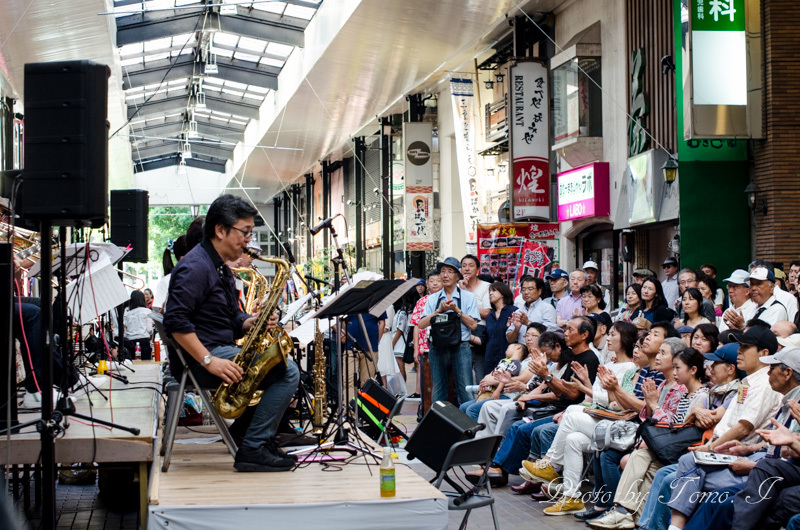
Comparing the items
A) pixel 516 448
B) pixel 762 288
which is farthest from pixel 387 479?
pixel 762 288

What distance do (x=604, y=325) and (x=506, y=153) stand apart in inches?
432

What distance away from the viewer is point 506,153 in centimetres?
1934

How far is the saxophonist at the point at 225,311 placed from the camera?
5.06m

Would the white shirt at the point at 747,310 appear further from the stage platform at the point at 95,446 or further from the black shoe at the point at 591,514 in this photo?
the stage platform at the point at 95,446

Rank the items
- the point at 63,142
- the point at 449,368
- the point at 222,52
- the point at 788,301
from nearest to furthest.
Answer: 1. the point at 63,142
2. the point at 788,301
3. the point at 449,368
4. the point at 222,52

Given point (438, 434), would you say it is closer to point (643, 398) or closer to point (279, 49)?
point (643, 398)

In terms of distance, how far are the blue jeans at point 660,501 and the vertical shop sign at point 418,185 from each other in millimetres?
16380

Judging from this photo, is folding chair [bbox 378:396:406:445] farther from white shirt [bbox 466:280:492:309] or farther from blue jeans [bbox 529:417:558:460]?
white shirt [bbox 466:280:492:309]

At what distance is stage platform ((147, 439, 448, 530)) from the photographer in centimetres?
438

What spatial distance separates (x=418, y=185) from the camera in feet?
72.8

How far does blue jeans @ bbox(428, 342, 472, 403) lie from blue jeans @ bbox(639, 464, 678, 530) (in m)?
4.27

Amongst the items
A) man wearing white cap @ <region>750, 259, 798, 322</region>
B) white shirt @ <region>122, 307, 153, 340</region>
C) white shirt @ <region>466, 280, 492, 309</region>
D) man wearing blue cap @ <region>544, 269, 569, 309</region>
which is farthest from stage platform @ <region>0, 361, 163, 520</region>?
white shirt @ <region>122, 307, 153, 340</region>

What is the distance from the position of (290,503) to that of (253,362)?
94cm

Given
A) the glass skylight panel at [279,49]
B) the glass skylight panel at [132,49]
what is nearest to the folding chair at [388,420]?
the glass skylight panel at [132,49]
